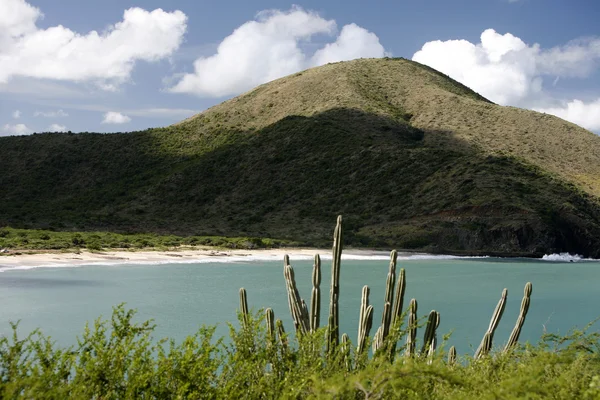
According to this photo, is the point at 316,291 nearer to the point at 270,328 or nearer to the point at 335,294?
the point at 335,294

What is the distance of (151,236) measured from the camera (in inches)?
2003

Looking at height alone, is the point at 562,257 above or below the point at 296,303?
below

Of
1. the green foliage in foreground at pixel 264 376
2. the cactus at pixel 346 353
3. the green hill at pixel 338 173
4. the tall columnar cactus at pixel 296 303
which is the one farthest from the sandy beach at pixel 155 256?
the cactus at pixel 346 353

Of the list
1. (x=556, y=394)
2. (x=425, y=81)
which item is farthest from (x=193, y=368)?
(x=425, y=81)

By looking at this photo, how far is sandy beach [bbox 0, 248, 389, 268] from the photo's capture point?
32.6 meters

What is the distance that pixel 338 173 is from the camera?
69.1 meters

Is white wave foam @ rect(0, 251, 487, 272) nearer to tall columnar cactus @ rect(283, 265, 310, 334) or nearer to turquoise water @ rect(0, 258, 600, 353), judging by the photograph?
turquoise water @ rect(0, 258, 600, 353)

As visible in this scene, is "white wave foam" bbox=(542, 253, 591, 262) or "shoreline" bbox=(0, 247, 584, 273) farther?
"white wave foam" bbox=(542, 253, 591, 262)

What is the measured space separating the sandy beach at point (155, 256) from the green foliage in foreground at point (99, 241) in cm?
207

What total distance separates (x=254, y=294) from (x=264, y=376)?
17.3 meters

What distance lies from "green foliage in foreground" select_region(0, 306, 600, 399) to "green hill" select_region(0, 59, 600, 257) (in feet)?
143

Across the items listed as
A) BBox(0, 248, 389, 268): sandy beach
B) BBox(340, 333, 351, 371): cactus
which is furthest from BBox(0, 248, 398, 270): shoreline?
BBox(340, 333, 351, 371): cactus

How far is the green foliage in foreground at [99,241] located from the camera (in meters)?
38.7

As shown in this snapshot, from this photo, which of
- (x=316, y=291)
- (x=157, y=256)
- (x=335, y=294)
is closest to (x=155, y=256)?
(x=157, y=256)
